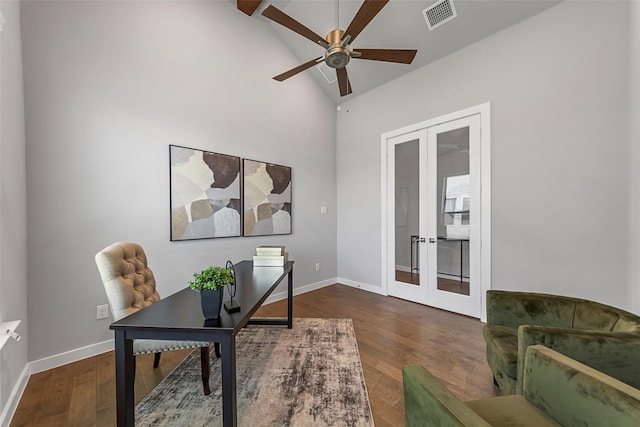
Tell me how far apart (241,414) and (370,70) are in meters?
4.00

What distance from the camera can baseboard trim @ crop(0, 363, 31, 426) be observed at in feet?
4.56

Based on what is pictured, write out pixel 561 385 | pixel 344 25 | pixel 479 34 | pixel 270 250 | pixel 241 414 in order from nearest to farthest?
pixel 561 385 → pixel 241 414 → pixel 270 250 → pixel 479 34 → pixel 344 25

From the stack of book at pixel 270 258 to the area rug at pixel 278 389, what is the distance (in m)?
0.72

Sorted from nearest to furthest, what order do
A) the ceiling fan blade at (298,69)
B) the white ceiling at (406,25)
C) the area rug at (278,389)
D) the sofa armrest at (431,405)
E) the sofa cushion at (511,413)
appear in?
the sofa armrest at (431,405) → the sofa cushion at (511,413) → the area rug at (278,389) → the ceiling fan blade at (298,69) → the white ceiling at (406,25)

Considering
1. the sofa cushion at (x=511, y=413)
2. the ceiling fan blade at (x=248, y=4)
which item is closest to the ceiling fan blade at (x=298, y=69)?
the ceiling fan blade at (x=248, y=4)

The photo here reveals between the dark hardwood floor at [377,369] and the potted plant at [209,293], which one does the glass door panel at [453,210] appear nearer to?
the dark hardwood floor at [377,369]

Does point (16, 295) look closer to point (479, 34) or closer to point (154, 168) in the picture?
point (154, 168)

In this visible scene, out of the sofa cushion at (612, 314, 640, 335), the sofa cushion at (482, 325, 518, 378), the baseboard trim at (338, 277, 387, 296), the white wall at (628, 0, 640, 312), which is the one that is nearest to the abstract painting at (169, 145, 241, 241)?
the baseboard trim at (338, 277, 387, 296)

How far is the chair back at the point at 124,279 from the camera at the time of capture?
1.50 meters

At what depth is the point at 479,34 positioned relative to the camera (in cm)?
277

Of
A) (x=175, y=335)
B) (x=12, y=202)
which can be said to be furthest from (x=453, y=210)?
(x=12, y=202)

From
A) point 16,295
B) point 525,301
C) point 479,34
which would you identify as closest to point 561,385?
point 525,301

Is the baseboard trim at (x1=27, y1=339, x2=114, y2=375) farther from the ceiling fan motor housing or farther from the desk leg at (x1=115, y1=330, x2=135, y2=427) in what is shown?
the ceiling fan motor housing

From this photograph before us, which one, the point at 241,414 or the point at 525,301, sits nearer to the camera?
the point at 241,414
